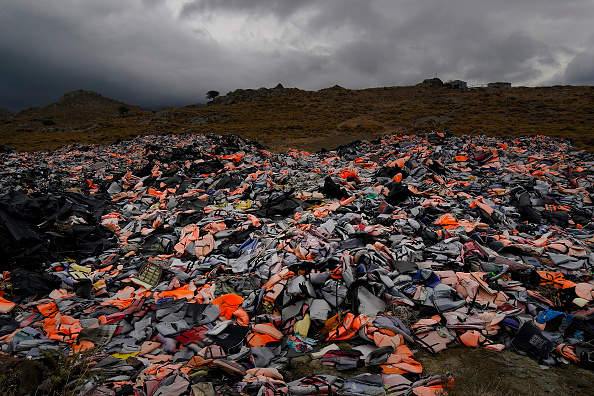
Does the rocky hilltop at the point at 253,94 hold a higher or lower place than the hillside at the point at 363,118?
higher

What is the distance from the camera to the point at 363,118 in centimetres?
3203

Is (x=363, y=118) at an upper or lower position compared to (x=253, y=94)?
lower

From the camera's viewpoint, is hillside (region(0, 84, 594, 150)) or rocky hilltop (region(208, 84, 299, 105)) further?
rocky hilltop (region(208, 84, 299, 105))

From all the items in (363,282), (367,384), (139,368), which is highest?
(363,282)

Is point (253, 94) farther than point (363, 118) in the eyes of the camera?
Yes

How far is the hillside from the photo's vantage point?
2372 cm

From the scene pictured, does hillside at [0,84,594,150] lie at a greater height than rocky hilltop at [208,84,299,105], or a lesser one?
lesser

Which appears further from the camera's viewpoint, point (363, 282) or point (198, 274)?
point (198, 274)

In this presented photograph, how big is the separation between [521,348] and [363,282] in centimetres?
190

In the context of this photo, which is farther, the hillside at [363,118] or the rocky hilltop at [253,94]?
the rocky hilltop at [253,94]

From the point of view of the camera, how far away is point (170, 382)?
109 inches

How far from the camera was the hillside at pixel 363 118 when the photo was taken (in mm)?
23719

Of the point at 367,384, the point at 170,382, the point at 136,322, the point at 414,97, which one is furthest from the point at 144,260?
the point at 414,97

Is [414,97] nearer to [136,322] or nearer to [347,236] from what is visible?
[347,236]
